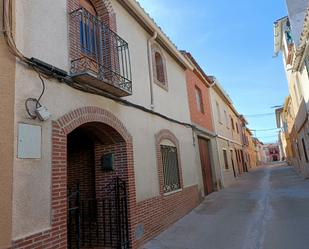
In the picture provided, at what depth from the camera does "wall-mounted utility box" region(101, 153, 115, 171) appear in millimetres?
6031

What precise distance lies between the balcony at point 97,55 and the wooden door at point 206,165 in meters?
6.82

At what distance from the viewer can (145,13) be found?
7.77 metres

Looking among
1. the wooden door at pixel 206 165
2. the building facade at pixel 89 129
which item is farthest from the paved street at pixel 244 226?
the wooden door at pixel 206 165

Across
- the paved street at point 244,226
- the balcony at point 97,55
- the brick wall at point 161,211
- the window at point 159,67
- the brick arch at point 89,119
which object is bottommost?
the paved street at point 244,226

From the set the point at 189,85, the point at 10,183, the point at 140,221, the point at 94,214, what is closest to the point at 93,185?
the point at 94,214

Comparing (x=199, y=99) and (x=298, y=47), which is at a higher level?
(x=298, y=47)

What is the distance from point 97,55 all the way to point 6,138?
9.70ft

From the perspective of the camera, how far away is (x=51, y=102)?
4.25 m

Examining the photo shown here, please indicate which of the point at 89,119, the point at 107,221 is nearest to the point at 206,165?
the point at 107,221

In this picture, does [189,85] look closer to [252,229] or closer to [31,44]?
[252,229]

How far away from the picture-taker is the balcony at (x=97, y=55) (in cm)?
491

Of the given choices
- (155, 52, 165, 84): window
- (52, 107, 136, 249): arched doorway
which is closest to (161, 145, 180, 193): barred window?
(52, 107, 136, 249): arched doorway

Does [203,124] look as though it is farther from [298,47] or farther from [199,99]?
[298,47]

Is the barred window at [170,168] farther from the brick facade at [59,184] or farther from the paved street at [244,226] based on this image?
the brick facade at [59,184]
